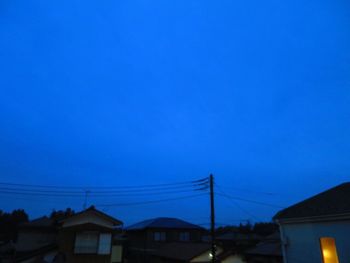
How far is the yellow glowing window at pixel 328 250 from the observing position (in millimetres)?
15375

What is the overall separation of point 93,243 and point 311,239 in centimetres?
2047

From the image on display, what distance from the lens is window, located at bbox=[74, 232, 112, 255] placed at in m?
26.8

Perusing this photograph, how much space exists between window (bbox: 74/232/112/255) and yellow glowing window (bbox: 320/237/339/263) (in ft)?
65.4

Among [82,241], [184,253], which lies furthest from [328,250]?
[82,241]

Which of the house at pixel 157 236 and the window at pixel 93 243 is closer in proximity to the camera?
the window at pixel 93 243

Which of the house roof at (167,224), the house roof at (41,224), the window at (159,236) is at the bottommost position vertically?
the window at (159,236)

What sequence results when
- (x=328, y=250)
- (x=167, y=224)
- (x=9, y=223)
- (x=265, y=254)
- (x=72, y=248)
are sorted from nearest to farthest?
1. (x=328, y=250)
2. (x=72, y=248)
3. (x=265, y=254)
4. (x=167, y=224)
5. (x=9, y=223)

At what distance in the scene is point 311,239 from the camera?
627 inches

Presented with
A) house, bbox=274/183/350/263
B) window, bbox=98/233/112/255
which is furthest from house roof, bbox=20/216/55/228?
house, bbox=274/183/350/263

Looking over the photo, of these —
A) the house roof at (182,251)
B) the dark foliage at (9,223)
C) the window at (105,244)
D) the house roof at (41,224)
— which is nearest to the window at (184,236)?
the house roof at (182,251)

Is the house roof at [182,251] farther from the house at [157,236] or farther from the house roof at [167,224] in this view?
the house roof at [167,224]

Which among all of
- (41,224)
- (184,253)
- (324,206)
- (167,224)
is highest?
(167,224)

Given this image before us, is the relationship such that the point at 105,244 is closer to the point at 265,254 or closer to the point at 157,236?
the point at 157,236

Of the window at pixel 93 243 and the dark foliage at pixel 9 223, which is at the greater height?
the dark foliage at pixel 9 223
